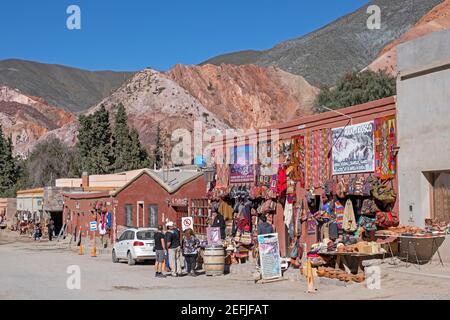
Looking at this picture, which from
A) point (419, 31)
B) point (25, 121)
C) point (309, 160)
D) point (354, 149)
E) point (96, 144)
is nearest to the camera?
point (354, 149)

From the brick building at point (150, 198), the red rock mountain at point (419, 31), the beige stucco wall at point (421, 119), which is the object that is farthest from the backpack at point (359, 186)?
the red rock mountain at point (419, 31)

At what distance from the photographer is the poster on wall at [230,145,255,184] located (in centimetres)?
2692

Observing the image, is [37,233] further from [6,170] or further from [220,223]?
[6,170]

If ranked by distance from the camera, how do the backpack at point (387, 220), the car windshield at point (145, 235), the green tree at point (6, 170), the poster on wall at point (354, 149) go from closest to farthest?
the backpack at point (387, 220) < the poster on wall at point (354, 149) < the car windshield at point (145, 235) < the green tree at point (6, 170)

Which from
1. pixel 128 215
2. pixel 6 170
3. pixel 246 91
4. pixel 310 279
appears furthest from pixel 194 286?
pixel 246 91

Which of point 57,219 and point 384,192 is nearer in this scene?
point 384,192

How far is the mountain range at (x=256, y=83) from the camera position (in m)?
111

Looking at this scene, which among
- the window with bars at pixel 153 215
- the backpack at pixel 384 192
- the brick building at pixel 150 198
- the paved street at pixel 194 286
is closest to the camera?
the paved street at pixel 194 286

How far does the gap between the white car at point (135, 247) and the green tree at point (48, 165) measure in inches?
2137

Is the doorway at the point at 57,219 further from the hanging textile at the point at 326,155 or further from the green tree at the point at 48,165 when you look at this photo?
the hanging textile at the point at 326,155

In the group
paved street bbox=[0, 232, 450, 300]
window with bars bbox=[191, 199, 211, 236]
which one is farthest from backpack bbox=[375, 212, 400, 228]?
window with bars bbox=[191, 199, 211, 236]

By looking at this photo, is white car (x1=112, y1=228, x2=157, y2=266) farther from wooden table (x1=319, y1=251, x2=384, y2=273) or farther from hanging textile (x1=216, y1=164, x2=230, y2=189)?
wooden table (x1=319, y1=251, x2=384, y2=273)

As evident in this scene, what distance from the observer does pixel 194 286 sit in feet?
62.2

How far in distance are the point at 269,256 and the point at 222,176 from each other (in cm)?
1009
